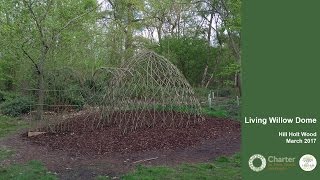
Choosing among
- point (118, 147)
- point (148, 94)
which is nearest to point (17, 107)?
point (148, 94)

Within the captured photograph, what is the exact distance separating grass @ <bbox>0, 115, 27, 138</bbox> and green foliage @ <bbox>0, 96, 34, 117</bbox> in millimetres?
467

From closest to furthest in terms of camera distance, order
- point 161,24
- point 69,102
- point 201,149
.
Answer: point 201,149 → point 69,102 → point 161,24

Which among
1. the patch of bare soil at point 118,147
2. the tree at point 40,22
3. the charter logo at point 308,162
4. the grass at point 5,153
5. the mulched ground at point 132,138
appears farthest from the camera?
the tree at point 40,22

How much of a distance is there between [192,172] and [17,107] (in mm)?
11648

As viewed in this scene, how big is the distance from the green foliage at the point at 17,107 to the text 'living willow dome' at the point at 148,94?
6.15 m

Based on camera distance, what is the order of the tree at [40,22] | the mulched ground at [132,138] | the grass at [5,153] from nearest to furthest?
the grass at [5,153] → the mulched ground at [132,138] → the tree at [40,22]

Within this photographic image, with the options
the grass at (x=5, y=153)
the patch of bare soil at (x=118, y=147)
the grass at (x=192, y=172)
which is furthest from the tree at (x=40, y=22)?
the grass at (x=192, y=172)

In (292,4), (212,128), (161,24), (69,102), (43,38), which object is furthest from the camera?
(161,24)

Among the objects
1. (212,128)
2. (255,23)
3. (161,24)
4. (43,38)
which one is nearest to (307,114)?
(255,23)

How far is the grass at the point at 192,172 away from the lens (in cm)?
667

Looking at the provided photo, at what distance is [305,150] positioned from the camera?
6.61ft

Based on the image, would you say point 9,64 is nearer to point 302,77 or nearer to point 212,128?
point 212,128

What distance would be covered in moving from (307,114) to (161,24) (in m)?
27.4

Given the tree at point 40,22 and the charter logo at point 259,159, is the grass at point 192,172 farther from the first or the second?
the tree at point 40,22
